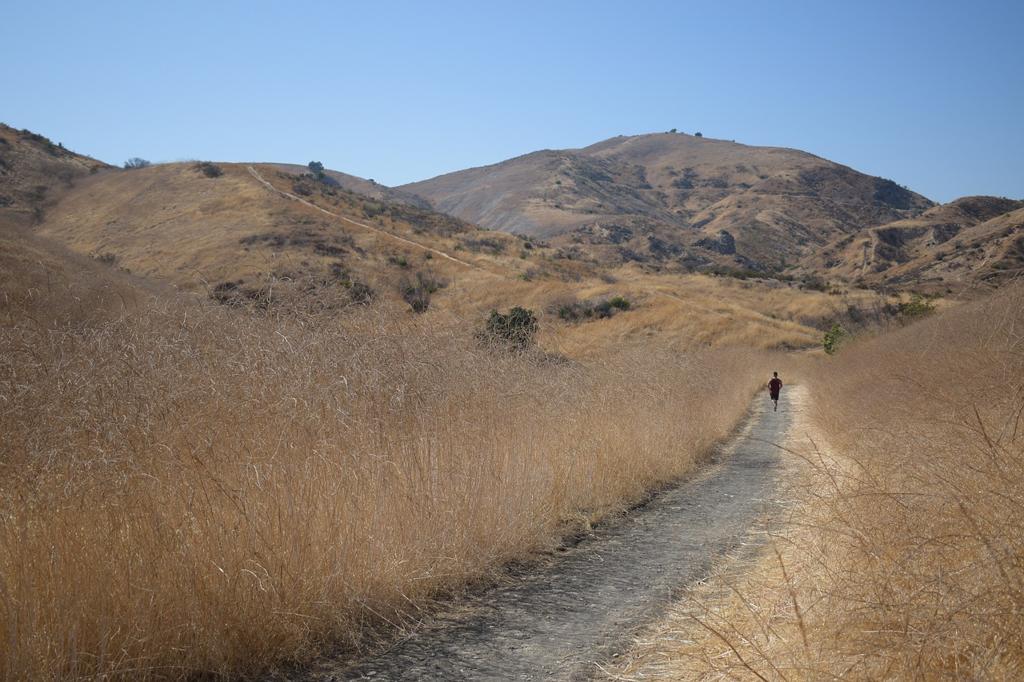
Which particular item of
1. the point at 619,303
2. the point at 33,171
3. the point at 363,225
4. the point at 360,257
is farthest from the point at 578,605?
the point at 33,171

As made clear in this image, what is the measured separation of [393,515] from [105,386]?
2.20 metres

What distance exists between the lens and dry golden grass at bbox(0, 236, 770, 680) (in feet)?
12.9

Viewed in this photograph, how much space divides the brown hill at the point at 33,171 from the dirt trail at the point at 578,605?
66359 millimetres

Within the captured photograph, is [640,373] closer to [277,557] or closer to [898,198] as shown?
[277,557]

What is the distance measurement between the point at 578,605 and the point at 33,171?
8652cm

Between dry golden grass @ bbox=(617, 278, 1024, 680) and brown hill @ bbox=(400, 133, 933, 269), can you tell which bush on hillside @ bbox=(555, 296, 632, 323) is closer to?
dry golden grass @ bbox=(617, 278, 1024, 680)

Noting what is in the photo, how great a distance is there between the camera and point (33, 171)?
75562 mm

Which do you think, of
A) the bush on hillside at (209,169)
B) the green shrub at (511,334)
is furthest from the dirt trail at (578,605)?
the bush on hillside at (209,169)

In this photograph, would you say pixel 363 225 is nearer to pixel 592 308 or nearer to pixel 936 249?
pixel 592 308

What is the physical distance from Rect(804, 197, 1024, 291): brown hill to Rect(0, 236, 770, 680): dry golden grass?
59.1 metres

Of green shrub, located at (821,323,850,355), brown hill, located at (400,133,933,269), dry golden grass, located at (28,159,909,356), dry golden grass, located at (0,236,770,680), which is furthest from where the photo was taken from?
brown hill, located at (400,133,933,269)

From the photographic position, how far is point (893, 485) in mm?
5051

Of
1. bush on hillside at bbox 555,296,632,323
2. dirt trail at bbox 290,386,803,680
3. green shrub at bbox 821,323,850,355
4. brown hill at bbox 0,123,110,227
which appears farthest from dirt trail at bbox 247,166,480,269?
dirt trail at bbox 290,386,803,680

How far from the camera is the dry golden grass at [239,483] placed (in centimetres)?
393
